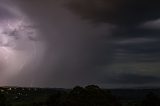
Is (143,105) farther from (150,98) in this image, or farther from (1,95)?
(1,95)

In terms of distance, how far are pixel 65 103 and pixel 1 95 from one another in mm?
23663

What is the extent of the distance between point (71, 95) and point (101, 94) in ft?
32.5

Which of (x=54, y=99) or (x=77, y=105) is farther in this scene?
(x=54, y=99)

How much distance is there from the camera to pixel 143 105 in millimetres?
112375

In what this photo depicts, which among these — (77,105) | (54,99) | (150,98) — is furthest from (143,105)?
(54,99)

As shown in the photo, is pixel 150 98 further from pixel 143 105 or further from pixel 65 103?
pixel 65 103

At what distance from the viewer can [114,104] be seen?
367 feet

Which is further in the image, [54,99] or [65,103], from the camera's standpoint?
[54,99]

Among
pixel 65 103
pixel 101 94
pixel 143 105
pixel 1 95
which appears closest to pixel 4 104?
pixel 1 95

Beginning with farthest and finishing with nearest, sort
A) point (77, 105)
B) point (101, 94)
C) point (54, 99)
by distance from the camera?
1. point (54, 99)
2. point (101, 94)
3. point (77, 105)

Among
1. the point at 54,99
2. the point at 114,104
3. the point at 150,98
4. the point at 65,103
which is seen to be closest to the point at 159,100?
the point at 150,98

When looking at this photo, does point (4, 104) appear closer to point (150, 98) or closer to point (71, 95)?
point (71, 95)

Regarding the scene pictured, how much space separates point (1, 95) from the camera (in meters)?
119

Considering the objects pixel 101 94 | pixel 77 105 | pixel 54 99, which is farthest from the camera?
pixel 54 99
